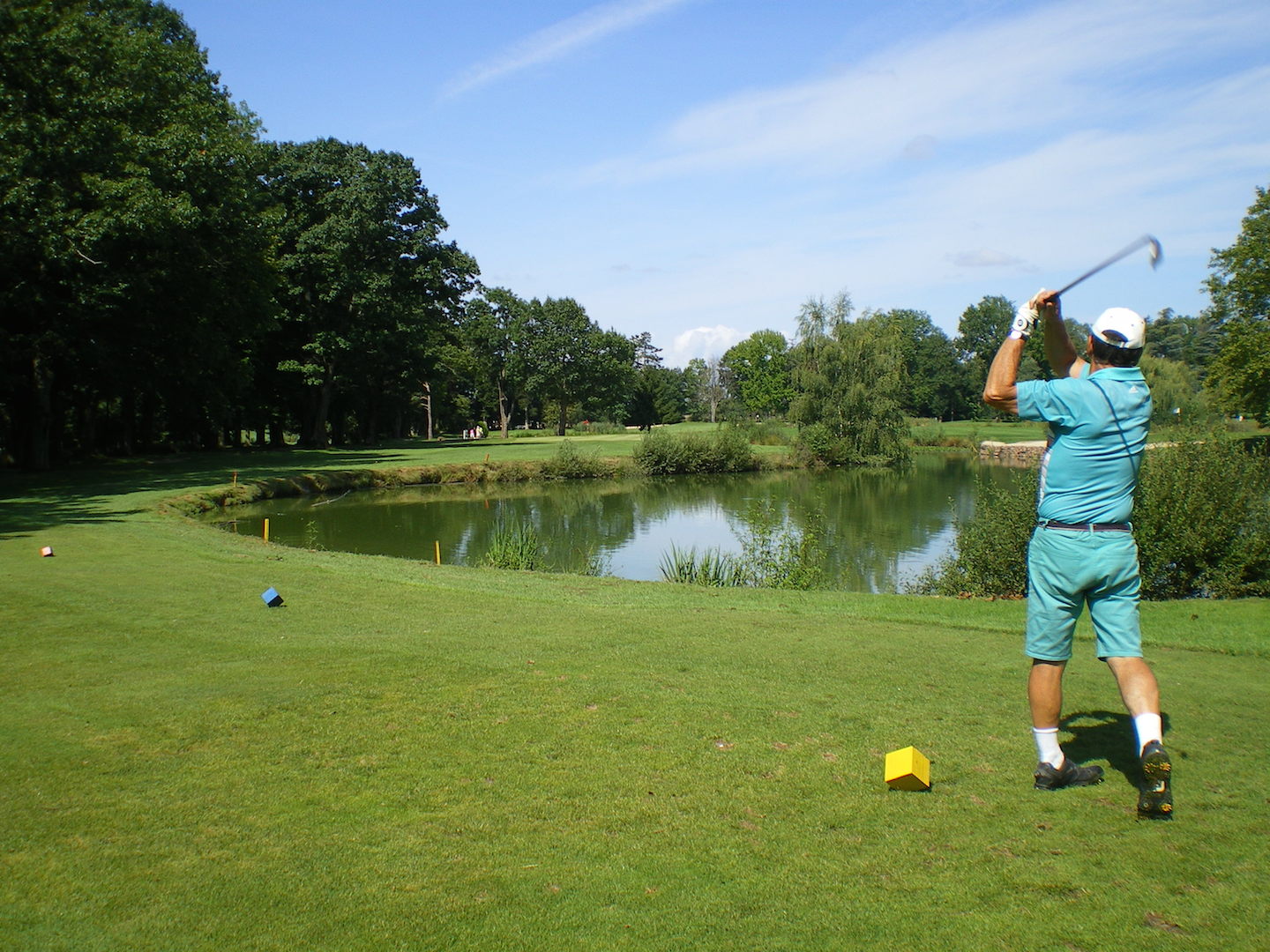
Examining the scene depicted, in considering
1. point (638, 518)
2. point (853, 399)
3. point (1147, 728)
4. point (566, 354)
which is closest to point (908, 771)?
point (1147, 728)

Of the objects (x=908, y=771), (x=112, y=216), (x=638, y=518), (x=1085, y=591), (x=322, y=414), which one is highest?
(x=112, y=216)

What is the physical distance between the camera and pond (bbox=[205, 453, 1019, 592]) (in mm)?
19844

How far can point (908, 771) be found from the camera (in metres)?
4.29

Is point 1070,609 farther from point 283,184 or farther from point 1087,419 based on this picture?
point 283,184

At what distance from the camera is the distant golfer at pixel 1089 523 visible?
441 cm

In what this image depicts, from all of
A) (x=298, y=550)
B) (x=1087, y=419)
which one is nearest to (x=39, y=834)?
(x=1087, y=419)

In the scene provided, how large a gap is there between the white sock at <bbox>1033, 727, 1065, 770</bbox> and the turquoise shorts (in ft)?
1.12

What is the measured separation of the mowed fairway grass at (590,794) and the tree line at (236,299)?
22.7 meters

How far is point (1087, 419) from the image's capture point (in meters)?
4.45

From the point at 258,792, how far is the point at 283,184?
48.7 meters

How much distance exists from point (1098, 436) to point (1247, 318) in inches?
1868

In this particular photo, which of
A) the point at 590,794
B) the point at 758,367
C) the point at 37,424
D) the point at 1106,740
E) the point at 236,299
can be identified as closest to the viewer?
the point at 590,794

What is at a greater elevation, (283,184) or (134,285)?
(283,184)

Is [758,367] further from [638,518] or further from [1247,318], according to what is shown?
[638,518]
